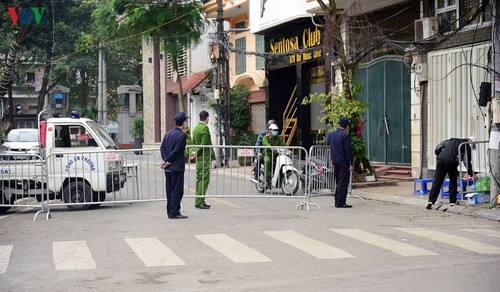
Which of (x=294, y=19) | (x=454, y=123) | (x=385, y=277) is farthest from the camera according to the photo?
(x=294, y=19)

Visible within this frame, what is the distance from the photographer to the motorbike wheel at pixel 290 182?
57.2 ft

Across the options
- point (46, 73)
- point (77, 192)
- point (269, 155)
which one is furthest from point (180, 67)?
point (77, 192)

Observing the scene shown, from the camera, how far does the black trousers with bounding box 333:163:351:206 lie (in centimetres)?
1557

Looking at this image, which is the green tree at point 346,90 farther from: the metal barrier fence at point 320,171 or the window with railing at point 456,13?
→ the metal barrier fence at point 320,171

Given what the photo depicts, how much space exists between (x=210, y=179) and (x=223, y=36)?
14543 millimetres

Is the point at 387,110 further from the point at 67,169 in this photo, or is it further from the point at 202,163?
the point at 67,169

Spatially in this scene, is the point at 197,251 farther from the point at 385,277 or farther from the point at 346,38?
the point at 346,38

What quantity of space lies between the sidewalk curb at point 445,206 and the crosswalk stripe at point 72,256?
7.30 meters

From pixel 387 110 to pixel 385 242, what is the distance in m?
12.5

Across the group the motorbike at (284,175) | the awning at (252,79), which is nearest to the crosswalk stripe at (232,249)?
the motorbike at (284,175)

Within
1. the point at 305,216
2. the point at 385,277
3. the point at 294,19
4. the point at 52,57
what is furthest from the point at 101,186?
the point at 52,57

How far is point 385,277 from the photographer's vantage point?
8547 millimetres

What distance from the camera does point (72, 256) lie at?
33.1 ft

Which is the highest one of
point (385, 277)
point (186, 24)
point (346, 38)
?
point (186, 24)
